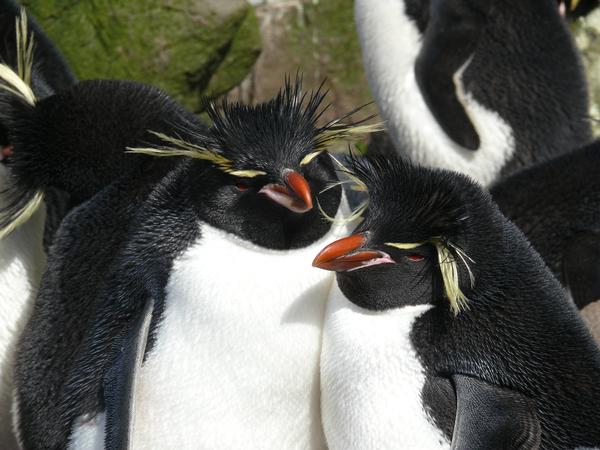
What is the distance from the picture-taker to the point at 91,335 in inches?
97.7

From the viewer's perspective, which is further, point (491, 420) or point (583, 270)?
point (583, 270)

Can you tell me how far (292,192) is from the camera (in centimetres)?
223

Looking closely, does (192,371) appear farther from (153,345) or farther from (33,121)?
(33,121)

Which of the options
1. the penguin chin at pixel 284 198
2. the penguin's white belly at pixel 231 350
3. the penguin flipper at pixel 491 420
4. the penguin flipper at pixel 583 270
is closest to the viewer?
the penguin flipper at pixel 491 420

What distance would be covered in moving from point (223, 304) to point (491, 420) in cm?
67

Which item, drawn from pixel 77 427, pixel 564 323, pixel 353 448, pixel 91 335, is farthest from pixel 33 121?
pixel 564 323

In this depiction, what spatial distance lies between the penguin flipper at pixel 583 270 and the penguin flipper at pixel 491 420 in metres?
1.20

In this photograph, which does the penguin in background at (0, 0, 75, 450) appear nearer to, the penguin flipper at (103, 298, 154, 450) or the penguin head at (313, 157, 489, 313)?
the penguin flipper at (103, 298, 154, 450)

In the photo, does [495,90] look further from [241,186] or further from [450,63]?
[241,186]

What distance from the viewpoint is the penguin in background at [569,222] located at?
3.28m

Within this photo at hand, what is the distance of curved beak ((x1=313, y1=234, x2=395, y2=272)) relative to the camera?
2137 mm

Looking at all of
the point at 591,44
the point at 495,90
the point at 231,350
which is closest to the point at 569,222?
the point at 495,90

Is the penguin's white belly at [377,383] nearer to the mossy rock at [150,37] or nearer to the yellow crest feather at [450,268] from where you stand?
the yellow crest feather at [450,268]

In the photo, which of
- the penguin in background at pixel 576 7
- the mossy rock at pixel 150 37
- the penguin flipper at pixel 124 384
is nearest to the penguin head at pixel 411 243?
the penguin flipper at pixel 124 384
